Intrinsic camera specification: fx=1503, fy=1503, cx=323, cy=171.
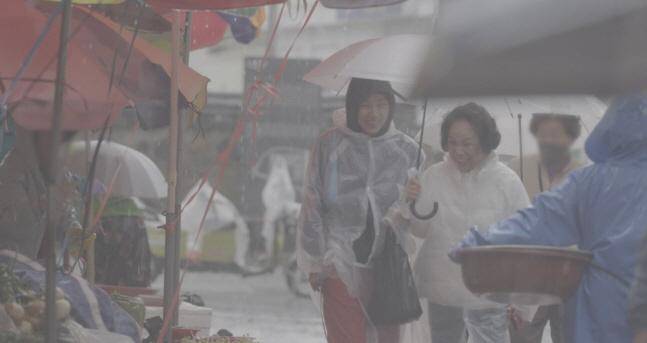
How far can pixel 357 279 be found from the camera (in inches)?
323

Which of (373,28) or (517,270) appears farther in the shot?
(373,28)

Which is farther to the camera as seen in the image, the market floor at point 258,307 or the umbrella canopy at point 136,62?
the market floor at point 258,307

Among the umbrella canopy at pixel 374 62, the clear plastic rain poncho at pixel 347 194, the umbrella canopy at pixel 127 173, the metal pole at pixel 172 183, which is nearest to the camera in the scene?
the metal pole at pixel 172 183

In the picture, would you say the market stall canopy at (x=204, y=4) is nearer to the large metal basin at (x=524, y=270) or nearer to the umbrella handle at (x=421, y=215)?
the umbrella handle at (x=421, y=215)

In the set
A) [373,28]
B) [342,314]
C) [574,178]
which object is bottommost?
[342,314]

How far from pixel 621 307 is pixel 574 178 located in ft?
1.76

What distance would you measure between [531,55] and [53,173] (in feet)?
9.71

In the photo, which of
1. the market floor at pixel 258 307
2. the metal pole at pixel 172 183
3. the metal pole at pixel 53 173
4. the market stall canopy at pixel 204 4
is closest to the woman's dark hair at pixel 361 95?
the metal pole at pixel 172 183

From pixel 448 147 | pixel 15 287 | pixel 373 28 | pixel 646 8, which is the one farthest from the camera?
pixel 373 28

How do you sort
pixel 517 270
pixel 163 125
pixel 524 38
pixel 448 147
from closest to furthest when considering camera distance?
pixel 524 38
pixel 517 270
pixel 163 125
pixel 448 147

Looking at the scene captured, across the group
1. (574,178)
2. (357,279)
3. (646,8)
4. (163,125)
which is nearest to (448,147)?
(357,279)

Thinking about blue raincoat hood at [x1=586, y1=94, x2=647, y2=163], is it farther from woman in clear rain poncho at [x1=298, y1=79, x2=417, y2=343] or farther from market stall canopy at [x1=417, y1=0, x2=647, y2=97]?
woman in clear rain poncho at [x1=298, y1=79, x2=417, y2=343]

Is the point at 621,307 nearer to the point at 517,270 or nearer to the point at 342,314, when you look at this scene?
the point at 517,270

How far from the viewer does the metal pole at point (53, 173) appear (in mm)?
5375
